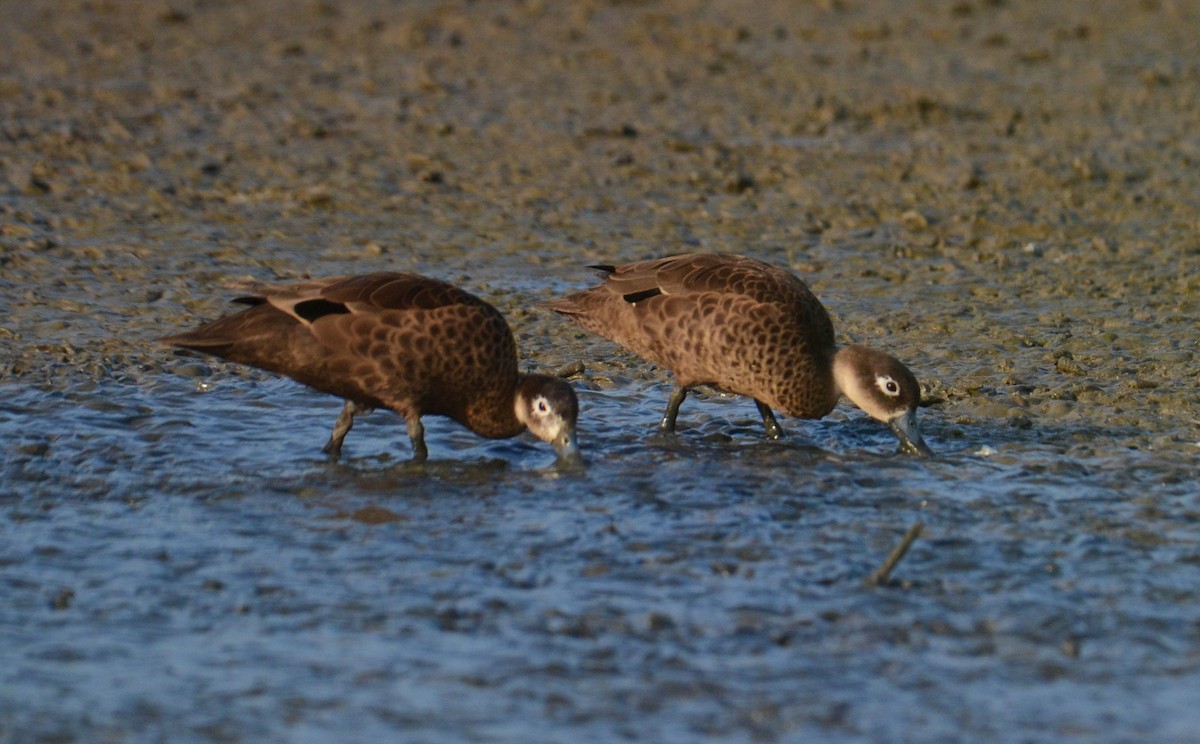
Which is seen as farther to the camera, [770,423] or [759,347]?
[770,423]

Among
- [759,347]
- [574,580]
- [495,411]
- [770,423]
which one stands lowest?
[574,580]

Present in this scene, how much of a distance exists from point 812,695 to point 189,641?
2.01 meters

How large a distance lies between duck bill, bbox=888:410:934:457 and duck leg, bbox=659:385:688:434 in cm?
107

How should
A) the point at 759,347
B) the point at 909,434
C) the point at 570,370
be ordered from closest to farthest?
the point at 909,434
the point at 759,347
the point at 570,370

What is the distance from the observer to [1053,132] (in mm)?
14445

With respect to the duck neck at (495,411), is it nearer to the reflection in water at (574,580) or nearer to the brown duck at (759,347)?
the reflection in water at (574,580)

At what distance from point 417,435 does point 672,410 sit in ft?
4.42

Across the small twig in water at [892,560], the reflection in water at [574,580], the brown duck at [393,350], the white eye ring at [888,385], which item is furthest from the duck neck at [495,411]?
the small twig in water at [892,560]

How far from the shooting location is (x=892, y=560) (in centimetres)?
605

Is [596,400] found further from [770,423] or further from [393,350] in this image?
[393,350]

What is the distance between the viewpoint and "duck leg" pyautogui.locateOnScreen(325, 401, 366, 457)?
25.9 feet

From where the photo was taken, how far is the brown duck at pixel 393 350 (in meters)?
7.73

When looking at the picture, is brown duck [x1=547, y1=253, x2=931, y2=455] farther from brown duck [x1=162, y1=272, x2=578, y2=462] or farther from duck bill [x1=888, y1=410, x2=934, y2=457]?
brown duck [x1=162, y1=272, x2=578, y2=462]

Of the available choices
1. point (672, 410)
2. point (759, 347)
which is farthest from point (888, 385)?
point (672, 410)
